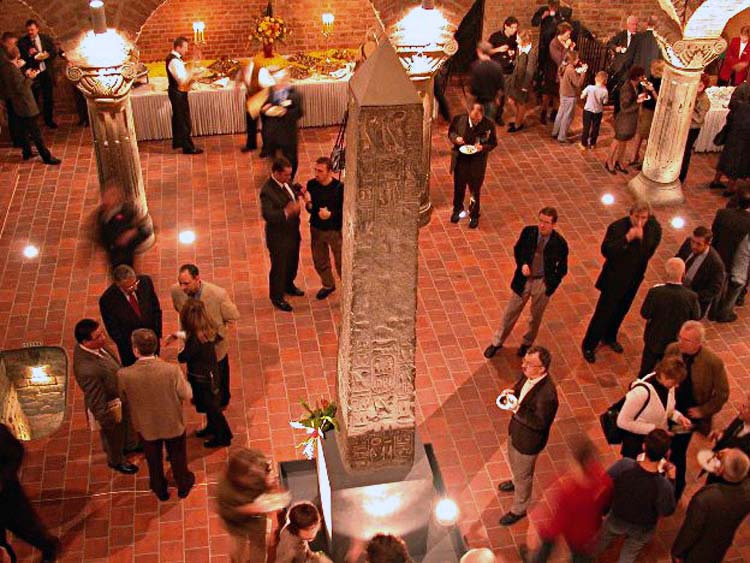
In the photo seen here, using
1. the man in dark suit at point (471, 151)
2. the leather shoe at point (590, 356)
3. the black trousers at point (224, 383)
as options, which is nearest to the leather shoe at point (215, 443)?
the black trousers at point (224, 383)

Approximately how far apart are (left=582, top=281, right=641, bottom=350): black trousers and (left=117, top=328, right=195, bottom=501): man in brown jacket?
3.77 metres

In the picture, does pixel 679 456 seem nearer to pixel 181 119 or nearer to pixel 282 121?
pixel 282 121

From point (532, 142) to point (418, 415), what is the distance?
5836mm

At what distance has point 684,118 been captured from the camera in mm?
A: 10797

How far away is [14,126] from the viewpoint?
38.8 feet

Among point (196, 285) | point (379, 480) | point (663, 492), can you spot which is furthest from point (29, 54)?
point (663, 492)

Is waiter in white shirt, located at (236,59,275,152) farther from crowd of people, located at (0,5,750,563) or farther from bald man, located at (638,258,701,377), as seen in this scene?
bald man, located at (638,258,701,377)

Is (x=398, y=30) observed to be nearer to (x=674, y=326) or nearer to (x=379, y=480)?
(x=674, y=326)

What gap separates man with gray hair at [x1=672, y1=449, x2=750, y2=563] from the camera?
5.61 m

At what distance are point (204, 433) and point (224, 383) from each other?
436 millimetres

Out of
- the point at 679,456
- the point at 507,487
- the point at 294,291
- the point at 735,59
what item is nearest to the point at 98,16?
the point at 294,291

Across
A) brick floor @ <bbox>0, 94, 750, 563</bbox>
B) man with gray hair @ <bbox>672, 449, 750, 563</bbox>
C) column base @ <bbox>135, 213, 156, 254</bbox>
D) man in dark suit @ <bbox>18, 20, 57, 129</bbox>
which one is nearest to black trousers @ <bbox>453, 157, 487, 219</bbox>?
brick floor @ <bbox>0, 94, 750, 563</bbox>

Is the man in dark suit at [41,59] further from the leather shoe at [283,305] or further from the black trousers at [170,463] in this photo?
the black trousers at [170,463]

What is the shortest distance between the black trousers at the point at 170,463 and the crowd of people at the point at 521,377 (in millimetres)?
12
